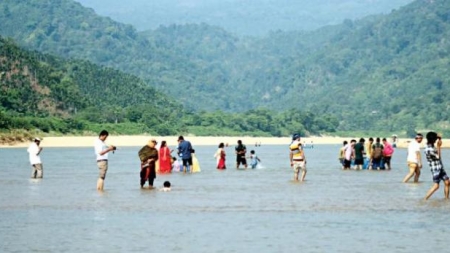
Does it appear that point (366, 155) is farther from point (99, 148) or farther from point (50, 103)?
point (50, 103)

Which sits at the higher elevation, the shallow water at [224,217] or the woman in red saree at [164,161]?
the woman in red saree at [164,161]

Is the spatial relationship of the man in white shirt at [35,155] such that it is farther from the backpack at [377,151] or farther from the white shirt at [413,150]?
the backpack at [377,151]

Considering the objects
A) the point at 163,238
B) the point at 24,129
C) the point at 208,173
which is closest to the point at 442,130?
the point at 24,129

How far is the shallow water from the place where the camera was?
53.1ft

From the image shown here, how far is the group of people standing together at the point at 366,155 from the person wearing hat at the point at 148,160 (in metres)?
12.9

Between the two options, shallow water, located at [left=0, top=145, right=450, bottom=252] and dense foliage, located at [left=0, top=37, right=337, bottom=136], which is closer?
shallow water, located at [left=0, top=145, right=450, bottom=252]

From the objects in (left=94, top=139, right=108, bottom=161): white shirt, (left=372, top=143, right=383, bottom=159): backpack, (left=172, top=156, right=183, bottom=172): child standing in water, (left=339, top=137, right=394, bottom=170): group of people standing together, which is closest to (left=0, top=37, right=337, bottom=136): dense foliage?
(left=172, top=156, right=183, bottom=172): child standing in water

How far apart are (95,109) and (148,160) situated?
8436 centimetres

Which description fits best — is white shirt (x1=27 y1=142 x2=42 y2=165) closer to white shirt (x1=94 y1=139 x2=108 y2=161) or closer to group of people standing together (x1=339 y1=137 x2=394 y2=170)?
white shirt (x1=94 y1=139 x2=108 y2=161)

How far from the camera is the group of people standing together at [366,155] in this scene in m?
39.3

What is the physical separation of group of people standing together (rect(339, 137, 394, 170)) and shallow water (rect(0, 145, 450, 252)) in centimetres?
779

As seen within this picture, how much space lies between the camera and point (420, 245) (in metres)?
15.9

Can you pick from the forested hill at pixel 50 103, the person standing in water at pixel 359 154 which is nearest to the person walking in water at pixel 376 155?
the person standing in water at pixel 359 154

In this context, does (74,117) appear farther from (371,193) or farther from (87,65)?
(371,193)
